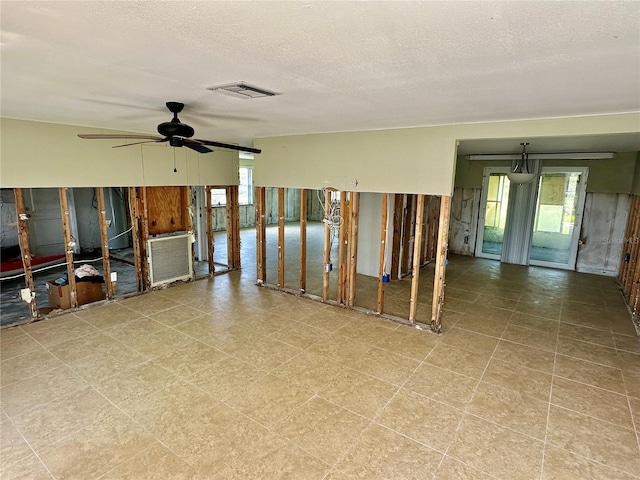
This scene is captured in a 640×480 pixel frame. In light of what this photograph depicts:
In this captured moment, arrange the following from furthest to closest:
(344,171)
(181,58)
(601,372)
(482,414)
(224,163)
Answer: (224,163) < (344,171) < (601,372) < (482,414) < (181,58)

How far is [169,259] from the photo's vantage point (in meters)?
6.18

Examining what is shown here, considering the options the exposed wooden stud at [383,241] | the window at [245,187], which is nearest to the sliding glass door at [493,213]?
the exposed wooden stud at [383,241]

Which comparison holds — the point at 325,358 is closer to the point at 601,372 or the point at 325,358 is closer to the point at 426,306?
the point at 426,306

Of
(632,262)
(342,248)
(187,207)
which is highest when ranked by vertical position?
(187,207)

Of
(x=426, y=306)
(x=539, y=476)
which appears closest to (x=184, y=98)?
(x=539, y=476)

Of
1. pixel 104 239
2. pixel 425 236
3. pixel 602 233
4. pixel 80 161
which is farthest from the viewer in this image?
pixel 425 236

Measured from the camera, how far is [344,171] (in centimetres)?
498

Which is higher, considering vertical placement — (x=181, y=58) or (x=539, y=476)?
(x=181, y=58)

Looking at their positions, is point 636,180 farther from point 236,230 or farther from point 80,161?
point 80,161

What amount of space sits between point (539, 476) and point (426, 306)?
3.10 metres

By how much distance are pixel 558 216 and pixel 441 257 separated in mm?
5540

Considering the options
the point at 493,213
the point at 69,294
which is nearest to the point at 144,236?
the point at 69,294

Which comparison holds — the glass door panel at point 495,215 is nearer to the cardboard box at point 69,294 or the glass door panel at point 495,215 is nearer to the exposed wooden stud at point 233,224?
the exposed wooden stud at point 233,224

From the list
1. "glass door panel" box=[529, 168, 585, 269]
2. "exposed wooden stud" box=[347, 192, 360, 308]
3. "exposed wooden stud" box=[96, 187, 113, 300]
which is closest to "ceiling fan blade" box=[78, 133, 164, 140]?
"exposed wooden stud" box=[96, 187, 113, 300]
